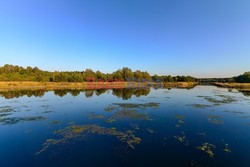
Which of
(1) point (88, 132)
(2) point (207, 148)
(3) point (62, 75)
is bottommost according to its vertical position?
(2) point (207, 148)

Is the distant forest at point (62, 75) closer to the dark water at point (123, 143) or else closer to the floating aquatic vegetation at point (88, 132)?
the dark water at point (123, 143)

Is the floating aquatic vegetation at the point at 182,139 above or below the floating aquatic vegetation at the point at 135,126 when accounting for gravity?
below

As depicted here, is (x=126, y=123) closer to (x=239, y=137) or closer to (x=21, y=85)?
(x=239, y=137)

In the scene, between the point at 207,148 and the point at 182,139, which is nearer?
the point at 207,148

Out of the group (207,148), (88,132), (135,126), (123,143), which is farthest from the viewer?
(135,126)

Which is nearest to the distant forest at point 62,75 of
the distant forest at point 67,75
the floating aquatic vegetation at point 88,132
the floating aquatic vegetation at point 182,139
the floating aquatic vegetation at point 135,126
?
the distant forest at point 67,75

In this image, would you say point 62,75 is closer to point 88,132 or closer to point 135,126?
point 88,132

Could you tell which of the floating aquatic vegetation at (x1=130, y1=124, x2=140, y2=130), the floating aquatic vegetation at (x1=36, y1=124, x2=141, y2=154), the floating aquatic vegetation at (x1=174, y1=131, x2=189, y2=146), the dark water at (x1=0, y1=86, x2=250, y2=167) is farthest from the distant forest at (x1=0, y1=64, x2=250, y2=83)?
the floating aquatic vegetation at (x1=174, y1=131, x2=189, y2=146)

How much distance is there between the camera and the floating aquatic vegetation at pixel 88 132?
11047 millimetres

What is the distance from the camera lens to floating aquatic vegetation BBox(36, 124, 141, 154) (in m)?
11.0

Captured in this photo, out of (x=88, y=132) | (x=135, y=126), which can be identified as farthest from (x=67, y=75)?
(x=135, y=126)

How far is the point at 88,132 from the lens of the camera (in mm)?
13219

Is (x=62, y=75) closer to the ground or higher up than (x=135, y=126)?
higher up

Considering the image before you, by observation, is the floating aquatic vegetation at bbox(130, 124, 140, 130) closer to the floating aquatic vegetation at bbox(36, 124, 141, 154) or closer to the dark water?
the dark water
